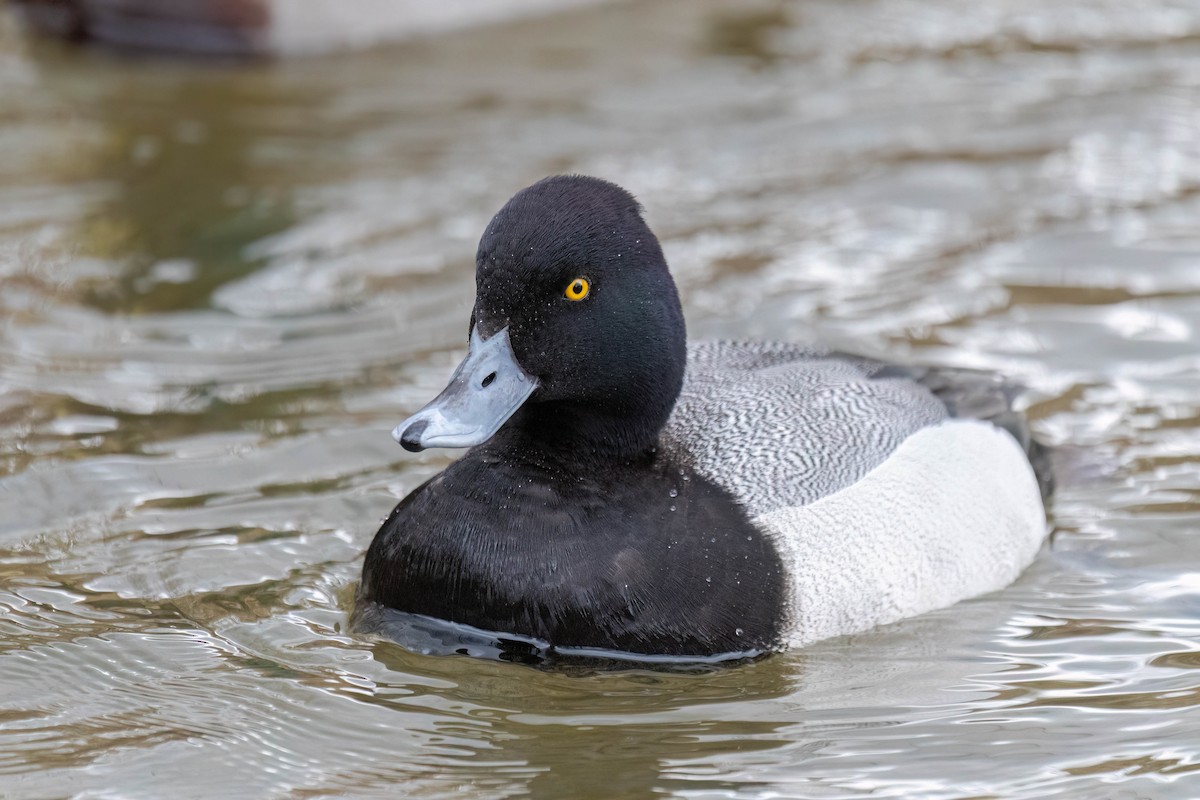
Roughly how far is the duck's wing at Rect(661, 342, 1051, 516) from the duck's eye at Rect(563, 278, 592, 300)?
0.68 metres

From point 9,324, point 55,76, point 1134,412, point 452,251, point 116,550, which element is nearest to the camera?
point 116,550

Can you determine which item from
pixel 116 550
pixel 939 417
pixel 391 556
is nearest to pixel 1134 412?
pixel 939 417

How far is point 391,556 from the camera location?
4688 mm

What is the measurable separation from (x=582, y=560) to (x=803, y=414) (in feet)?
3.61

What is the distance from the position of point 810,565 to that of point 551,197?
1323 millimetres

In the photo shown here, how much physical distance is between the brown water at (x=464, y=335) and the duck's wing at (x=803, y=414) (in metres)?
0.51

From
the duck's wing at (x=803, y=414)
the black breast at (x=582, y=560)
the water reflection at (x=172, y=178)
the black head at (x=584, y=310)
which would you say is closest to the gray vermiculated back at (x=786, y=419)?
the duck's wing at (x=803, y=414)

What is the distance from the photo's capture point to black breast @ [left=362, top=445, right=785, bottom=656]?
450cm

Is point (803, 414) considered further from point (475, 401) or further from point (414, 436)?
point (414, 436)

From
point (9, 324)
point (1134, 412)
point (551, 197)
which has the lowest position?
point (1134, 412)

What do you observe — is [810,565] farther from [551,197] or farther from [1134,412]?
[1134,412]

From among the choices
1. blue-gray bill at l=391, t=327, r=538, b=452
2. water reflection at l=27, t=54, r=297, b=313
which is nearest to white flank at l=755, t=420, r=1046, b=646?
blue-gray bill at l=391, t=327, r=538, b=452

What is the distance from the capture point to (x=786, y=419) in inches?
205

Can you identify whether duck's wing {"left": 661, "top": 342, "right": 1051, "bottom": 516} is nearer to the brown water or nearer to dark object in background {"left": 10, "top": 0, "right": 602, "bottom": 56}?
the brown water
